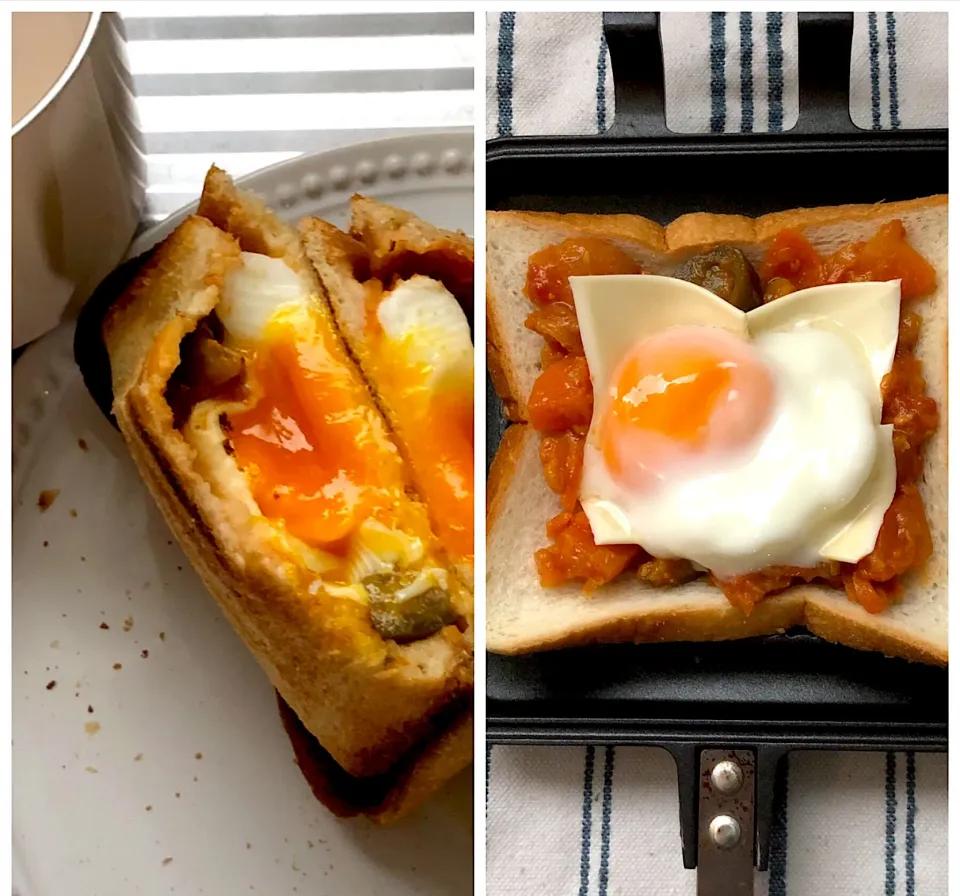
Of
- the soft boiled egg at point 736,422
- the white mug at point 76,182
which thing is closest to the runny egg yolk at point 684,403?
the soft boiled egg at point 736,422

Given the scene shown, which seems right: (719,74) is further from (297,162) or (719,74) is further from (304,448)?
(304,448)

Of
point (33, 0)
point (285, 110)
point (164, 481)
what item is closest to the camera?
point (33, 0)

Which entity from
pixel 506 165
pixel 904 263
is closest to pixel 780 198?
pixel 904 263

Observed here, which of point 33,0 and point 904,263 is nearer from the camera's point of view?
point 33,0

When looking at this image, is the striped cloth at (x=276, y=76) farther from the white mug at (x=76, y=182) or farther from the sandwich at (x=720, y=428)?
the sandwich at (x=720, y=428)

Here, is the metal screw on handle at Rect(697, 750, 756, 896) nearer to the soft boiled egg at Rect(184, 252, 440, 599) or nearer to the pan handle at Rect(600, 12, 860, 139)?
the soft boiled egg at Rect(184, 252, 440, 599)

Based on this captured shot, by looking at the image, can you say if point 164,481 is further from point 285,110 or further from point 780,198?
point 780,198
